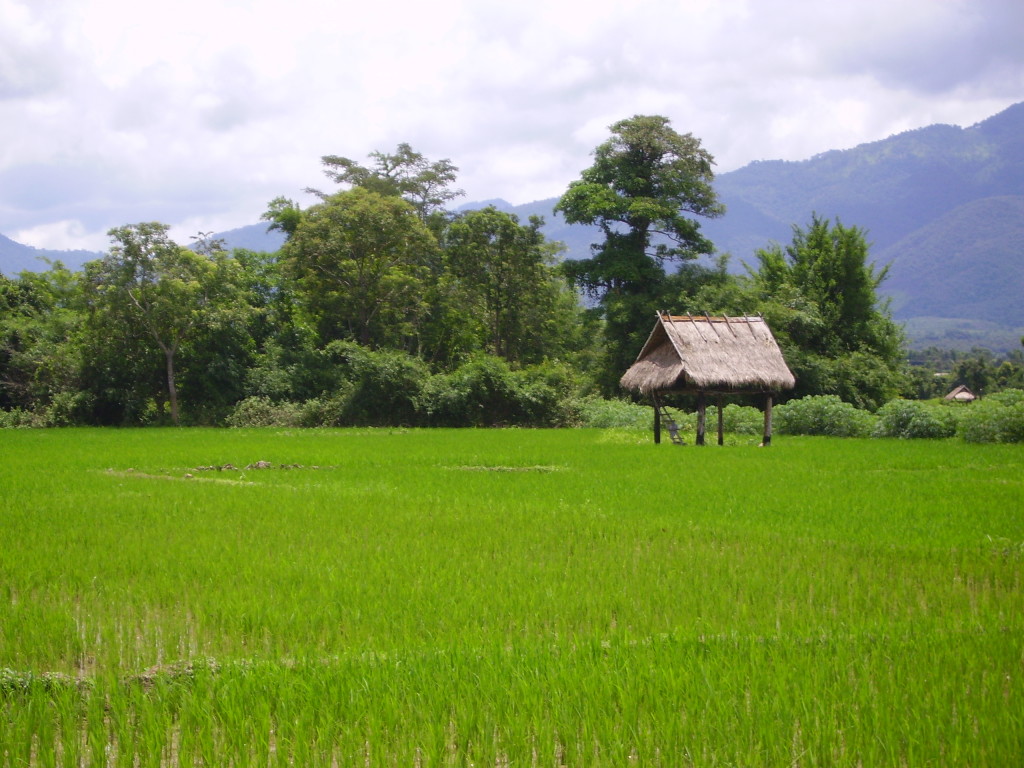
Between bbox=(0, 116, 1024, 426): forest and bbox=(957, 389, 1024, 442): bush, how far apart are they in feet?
32.3

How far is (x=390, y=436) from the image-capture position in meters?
19.7

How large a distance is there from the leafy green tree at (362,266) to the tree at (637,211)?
A: 19.4ft

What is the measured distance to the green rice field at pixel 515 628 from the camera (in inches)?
114

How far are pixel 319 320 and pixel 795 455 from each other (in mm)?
19734

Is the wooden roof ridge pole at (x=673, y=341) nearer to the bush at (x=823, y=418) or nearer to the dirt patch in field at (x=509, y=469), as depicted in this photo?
the bush at (x=823, y=418)

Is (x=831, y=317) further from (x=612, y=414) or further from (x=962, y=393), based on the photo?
(x=962, y=393)

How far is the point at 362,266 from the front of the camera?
26797 mm

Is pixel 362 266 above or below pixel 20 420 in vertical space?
above

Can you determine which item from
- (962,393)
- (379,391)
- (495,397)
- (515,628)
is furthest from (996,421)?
(962,393)

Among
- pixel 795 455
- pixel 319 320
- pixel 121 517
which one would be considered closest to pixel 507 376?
pixel 319 320

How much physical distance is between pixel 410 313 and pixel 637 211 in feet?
28.5

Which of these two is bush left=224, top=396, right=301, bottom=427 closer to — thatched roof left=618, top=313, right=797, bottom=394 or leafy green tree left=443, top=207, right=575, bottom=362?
leafy green tree left=443, top=207, right=575, bottom=362

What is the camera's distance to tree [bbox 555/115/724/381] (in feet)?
91.6

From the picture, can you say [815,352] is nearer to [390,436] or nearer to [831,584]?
[390,436]
